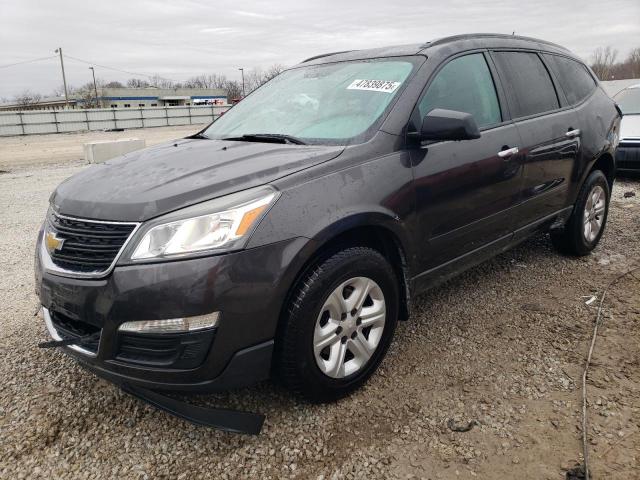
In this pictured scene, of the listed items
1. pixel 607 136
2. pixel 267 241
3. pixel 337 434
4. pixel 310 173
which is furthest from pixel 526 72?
pixel 337 434

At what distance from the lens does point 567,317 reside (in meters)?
3.30

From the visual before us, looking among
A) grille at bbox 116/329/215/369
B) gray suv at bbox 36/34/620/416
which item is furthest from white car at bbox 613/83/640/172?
grille at bbox 116/329/215/369

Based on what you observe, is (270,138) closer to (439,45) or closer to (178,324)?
(439,45)

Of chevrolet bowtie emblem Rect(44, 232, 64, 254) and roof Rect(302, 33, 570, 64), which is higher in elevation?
roof Rect(302, 33, 570, 64)

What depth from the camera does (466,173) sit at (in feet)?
9.43

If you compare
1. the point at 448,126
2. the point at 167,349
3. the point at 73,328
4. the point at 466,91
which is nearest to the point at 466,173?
the point at 448,126

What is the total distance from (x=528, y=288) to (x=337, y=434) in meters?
2.26

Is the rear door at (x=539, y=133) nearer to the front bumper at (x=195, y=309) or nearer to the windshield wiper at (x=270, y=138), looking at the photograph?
the windshield wiper at (x=270, y=138)

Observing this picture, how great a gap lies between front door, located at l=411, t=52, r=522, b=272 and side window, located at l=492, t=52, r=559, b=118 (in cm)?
19

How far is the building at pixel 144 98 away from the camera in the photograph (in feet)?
234

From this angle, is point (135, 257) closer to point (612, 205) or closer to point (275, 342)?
point (275, 342)

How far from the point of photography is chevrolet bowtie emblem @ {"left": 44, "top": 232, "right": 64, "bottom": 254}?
87.3 inches

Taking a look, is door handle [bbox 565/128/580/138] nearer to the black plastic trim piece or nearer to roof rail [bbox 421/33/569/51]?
roof rail [bbox 421/33/569/51]

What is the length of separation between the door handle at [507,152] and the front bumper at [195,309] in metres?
1.72
